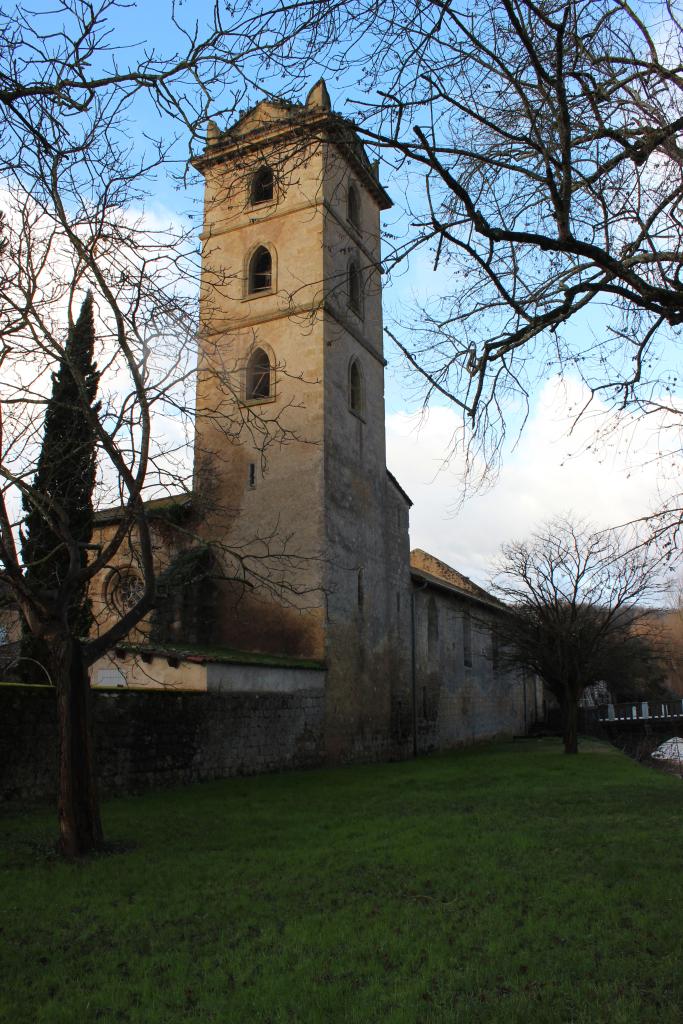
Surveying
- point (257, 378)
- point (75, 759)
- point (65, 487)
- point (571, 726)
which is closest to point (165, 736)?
point (65, 487)

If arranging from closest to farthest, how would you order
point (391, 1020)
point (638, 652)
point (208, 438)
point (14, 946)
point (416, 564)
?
point (391, 1020), point (14, 946), point (208, 438), point (638, 652), point (416, 564)

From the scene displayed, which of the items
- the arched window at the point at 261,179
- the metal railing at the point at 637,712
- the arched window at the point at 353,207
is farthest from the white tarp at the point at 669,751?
the arched window at the point at 261,179

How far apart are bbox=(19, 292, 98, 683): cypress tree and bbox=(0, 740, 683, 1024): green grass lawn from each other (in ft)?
9.39

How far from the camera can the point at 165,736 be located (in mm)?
13273

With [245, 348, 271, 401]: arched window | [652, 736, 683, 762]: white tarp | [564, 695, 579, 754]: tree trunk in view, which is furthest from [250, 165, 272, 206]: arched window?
[652, 736, 683, 762]: white tarp

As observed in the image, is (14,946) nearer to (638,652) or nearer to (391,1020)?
(391,1020)

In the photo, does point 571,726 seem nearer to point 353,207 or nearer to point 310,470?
point 310,470

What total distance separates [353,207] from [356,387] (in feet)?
20.1

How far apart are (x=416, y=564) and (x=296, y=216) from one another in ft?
69.0

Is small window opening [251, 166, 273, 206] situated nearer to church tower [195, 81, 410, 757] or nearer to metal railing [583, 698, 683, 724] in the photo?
church tower [195, 81, 410, 757]

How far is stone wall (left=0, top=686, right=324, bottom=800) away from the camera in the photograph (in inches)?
425

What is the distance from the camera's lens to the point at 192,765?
547 inches

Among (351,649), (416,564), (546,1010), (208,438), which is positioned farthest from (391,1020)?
(416,564)

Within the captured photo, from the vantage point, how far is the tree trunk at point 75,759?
7816 millimetres
